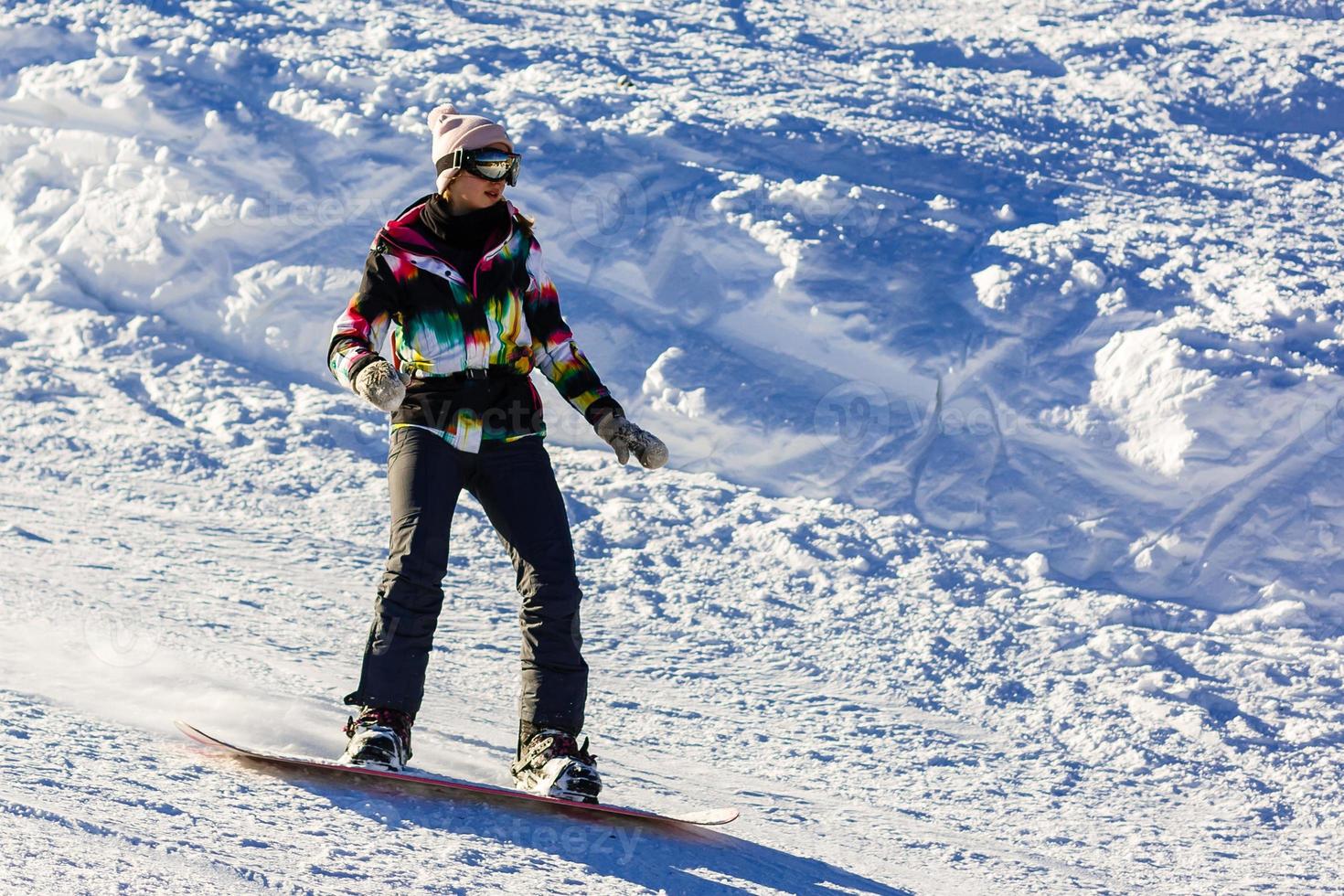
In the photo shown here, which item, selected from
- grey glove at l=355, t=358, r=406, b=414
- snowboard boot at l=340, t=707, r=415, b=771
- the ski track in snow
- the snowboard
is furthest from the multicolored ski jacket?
the ski track in snow

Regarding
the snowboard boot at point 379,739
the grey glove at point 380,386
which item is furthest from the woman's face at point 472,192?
the snowboard boot at point 379,739

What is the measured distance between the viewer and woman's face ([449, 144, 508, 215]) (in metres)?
3.14

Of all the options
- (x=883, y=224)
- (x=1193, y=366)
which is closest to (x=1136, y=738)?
(x=1193, y=366)

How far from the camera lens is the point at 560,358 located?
11.1ft

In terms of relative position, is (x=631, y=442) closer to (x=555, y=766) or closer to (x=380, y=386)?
(x=380, y=386)

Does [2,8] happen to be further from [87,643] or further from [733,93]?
[87,643]

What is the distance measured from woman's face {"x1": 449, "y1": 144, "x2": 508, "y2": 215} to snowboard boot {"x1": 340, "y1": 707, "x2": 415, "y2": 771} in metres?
1.17

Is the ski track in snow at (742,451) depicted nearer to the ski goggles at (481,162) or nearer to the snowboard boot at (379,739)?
the snowboard boot at (379,739)

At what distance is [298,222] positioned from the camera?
23.6 ft

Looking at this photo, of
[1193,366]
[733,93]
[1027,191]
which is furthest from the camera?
[733,93]

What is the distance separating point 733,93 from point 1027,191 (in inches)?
78.1

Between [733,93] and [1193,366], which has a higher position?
[733,93]

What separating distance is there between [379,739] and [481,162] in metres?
1.32

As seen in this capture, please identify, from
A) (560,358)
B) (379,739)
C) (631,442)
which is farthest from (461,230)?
(379,739)
